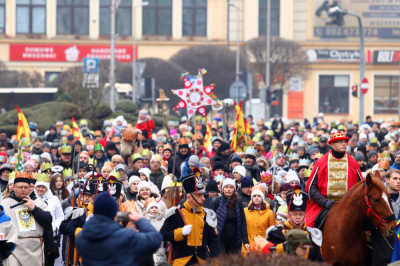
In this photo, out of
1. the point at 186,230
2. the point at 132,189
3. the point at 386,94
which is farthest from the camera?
the point at 386,94

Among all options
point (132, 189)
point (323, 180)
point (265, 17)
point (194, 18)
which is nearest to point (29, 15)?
point (194, 18)

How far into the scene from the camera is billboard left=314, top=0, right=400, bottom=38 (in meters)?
51.7

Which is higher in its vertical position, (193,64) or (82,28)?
(82,28)

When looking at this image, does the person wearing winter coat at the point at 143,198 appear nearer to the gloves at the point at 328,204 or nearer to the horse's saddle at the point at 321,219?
the horse's saddle at the point at 321,219

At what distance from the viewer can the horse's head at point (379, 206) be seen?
690 centimetres

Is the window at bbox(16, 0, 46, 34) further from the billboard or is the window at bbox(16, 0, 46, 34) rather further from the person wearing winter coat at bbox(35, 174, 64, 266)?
the person wearing winter coat at bbox(35, 174, 64, 266)

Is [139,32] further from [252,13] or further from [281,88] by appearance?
[281,88]

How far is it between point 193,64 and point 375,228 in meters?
38.0

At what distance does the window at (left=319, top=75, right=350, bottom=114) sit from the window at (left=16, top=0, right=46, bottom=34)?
74.0 ft

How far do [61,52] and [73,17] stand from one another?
3014 millimetres

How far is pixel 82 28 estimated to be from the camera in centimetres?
5344

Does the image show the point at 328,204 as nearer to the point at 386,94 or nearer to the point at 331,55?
the point at 331,55

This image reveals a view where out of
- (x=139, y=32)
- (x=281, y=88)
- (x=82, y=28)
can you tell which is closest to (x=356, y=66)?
(x=281, y=88)

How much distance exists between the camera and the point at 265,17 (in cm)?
5275
